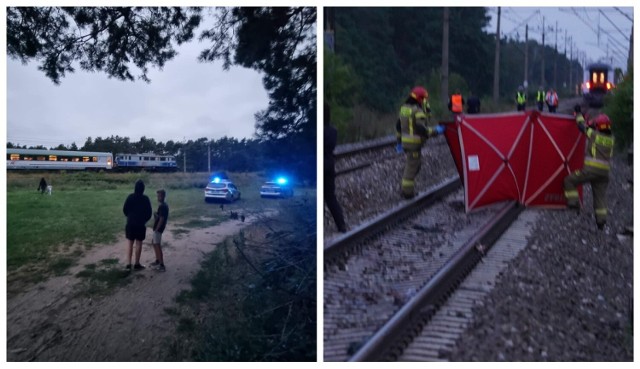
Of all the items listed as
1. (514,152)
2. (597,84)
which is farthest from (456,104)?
(597,84)

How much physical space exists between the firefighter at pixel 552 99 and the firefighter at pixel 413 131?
1259 mm

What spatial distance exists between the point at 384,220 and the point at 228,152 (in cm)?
134

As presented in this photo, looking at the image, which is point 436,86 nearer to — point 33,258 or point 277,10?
point 277,10

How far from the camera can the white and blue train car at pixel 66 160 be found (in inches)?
159

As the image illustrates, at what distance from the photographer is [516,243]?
4664 mm

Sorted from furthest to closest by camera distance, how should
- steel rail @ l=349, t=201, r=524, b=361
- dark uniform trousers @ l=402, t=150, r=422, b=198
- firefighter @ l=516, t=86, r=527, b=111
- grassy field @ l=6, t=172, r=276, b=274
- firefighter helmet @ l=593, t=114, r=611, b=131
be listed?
1. firefighter @ l=516, t=86, r=527, b=111
2. dark uniform trousers @ l=402, t=150, r=422, b=198
3. firefighter helmet @ l=593, t=114, r=611, b=131
4. grassy field @ l=6, t=172, r=276, b=274
5. steel rail @ l=349, t=201, r=524, b=361

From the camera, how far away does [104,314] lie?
396 centimetres

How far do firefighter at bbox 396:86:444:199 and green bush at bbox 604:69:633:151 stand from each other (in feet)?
4.49

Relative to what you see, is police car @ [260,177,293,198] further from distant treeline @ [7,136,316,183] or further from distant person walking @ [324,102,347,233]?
distant person walking @ [324,102,347,233]

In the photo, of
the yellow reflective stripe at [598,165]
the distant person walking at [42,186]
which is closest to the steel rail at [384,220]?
the yellow reflective stripe at [598,165]

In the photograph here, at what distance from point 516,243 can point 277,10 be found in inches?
101

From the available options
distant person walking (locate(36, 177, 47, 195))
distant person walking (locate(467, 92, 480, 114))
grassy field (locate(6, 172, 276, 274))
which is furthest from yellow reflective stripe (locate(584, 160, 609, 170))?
distant person walking (locate(36, 177, 47, 195))

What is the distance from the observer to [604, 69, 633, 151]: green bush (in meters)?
4.48

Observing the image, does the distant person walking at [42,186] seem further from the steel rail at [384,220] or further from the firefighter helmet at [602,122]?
the firefighter helmet at [602,122]
